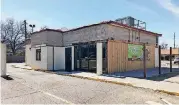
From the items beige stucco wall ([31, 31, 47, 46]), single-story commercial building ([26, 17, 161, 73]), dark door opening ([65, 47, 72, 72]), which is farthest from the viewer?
beige stucco wall ([31, 31, 47, 46])

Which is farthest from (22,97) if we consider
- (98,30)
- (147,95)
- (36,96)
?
(98,30)

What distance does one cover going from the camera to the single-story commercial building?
15305mm

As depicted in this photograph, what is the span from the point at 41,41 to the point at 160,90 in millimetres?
14428

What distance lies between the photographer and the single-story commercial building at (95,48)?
15.3 meters

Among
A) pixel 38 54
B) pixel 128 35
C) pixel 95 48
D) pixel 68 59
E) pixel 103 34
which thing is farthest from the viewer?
pixel 38 54

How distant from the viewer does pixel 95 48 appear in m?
16.2

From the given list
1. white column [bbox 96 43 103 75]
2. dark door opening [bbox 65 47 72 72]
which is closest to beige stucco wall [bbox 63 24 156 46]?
dark door opening [bbox 65 47 72 72]

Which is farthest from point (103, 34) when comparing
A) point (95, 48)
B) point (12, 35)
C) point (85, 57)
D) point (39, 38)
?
point (12, 35)

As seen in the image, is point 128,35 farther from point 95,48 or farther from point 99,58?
point 99,58

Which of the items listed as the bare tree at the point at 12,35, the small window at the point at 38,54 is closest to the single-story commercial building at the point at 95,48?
the small window at the point at 38,54

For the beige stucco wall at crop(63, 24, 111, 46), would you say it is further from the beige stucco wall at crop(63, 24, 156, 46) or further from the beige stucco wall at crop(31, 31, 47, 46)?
the beige stucco wall at crop(31, 31, 47, 46)

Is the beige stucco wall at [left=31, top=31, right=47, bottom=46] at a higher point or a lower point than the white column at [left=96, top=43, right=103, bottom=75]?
higher

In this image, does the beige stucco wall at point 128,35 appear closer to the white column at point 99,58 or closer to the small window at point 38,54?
the white column at point 99,58

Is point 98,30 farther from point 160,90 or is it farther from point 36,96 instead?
point 36,96
